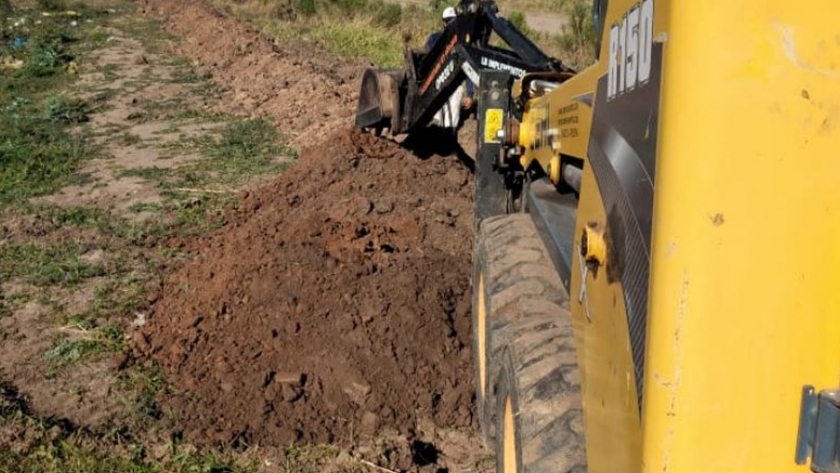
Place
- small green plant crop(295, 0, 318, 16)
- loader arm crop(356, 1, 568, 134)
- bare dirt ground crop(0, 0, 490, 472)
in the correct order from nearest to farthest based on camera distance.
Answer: bare dirt ground crop(0, 0, 490, 472) → loader arm crop(356, 1, 568, 134) → small green plant crop(295, 0, 318, 16)

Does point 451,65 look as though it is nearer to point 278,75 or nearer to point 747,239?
point 747,239

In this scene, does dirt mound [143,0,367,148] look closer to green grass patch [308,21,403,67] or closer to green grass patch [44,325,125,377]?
green grass patch [308,21,403,67]

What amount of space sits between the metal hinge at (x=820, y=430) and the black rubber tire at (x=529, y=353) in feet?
3.19

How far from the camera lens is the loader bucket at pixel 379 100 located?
8078 millimetres

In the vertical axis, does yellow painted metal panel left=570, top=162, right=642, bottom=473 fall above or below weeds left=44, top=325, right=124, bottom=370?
above

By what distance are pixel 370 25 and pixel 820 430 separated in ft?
77.6

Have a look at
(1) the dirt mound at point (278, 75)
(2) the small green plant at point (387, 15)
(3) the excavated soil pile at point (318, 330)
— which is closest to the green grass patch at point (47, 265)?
(3) the excavated soil pile at point (318, 330)

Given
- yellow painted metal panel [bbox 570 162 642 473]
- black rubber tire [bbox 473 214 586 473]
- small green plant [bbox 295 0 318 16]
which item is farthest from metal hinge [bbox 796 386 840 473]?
small green plant [bbox 295 0 318 16]

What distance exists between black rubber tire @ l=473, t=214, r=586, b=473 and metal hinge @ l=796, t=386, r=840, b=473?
97cm

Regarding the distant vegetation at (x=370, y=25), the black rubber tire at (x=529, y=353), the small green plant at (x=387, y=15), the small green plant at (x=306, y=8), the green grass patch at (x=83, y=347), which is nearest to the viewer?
the black rubber tire at (x=529, y=353)

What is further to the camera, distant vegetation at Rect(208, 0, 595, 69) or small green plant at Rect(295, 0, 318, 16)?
small green plant at Rect(295, 0, 318, 16)

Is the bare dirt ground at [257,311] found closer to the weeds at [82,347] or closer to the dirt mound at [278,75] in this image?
the weeds at [82,347]

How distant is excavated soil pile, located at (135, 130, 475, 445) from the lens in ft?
16.2

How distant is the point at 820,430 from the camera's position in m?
1.69
